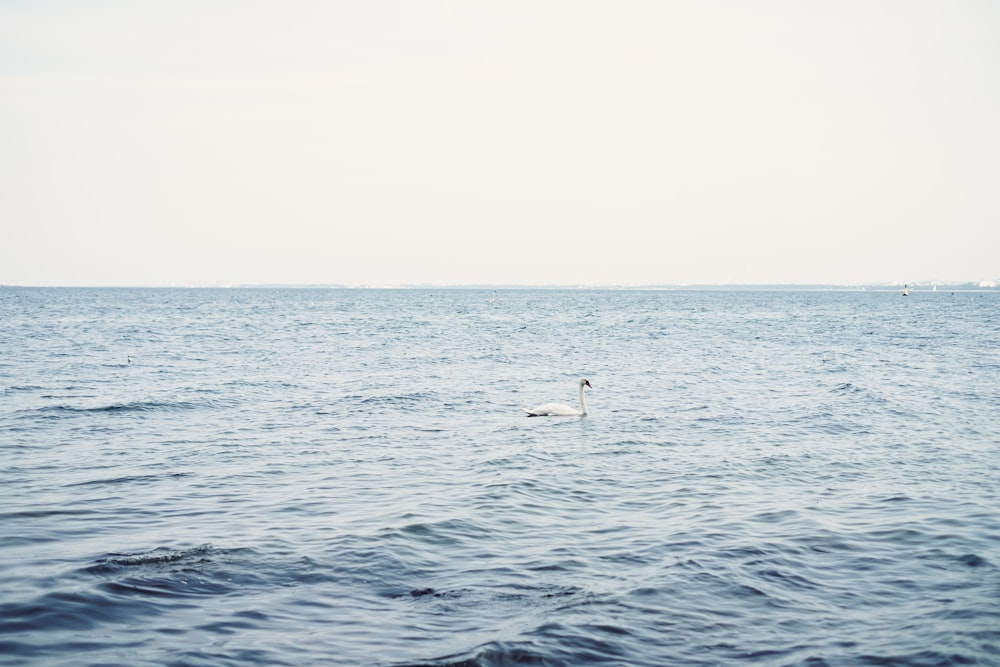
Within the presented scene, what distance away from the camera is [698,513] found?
45.9 ft

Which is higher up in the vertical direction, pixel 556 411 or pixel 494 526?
pixel 556 411

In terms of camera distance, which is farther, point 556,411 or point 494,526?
point 556,411

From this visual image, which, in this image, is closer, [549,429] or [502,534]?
[502,534]

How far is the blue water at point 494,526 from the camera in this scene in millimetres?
8781

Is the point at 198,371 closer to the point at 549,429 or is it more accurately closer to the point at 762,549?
the point at 549,429

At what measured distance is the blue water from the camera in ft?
28.8

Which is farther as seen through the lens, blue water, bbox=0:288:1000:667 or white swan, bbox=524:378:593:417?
white swan, bbox=524:378:593:417

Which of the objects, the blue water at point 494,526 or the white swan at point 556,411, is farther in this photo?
Answer: the white swan at point 556,411

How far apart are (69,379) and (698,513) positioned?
2758 cm

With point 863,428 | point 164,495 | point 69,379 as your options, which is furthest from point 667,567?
point 69,379

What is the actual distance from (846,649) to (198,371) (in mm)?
33226

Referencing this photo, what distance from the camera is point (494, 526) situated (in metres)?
13.3

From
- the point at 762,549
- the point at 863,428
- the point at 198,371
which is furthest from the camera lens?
the point at 198,371

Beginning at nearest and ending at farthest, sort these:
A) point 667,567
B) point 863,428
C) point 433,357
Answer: point 667,567, point 863,428, point 433,357
